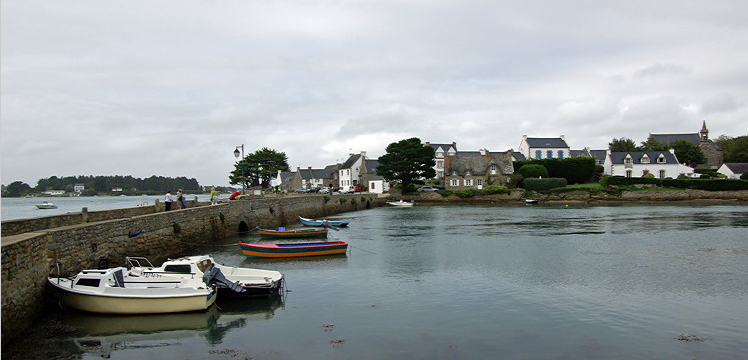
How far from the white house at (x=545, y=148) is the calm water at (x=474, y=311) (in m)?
80.5

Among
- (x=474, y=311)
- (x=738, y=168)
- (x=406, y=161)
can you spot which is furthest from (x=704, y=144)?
(x=474, y=311)

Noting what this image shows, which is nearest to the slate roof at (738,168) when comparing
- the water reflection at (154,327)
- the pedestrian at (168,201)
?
the pedestrian at (168,201)

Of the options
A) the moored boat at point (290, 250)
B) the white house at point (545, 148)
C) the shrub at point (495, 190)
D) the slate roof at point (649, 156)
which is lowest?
the moored boat at point (290, 250)

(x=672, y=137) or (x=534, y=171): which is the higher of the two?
(x=672, y=137)

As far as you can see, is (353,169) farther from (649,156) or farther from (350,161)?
(649,156)

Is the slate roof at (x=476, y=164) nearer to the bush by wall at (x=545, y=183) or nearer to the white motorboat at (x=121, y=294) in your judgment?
the bush by wall at (x=545, y=183)

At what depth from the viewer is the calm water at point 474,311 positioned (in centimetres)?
1294

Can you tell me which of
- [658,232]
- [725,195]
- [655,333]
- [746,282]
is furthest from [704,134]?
[655,333]

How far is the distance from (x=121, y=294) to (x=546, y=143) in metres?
107

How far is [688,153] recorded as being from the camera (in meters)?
96.7

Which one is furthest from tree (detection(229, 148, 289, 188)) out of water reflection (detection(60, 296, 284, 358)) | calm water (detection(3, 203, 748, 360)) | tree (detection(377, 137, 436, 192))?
water reflection (detection(60, 296, 284, 358))

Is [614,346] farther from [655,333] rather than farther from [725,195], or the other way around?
[725,195]

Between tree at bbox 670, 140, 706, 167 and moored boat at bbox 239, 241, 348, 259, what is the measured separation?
9240cm

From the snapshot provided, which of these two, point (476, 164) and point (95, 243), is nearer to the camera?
point (95, 243)
